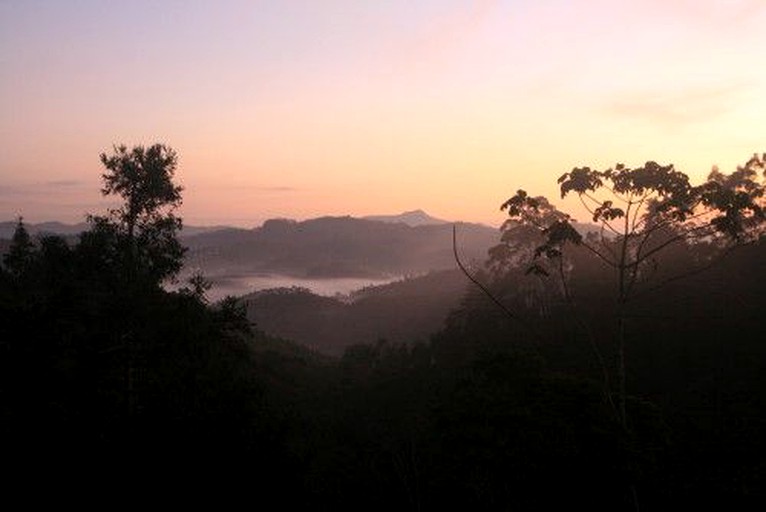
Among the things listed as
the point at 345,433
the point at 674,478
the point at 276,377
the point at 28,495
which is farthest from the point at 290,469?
the point at 276,377

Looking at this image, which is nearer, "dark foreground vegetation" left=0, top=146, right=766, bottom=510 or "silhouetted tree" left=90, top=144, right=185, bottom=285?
"dark foreground vegetation" left=0, top=146, right=766, bottom=510

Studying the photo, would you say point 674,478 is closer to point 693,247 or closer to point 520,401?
point 520,401

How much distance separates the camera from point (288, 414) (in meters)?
24.5

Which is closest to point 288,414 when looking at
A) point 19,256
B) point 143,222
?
point 143,222

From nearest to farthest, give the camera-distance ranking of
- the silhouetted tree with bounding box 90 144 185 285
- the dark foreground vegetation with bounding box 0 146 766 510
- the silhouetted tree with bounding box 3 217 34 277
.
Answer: the dark foreground vegetation with bounding box 0 146 766 510, the silhouetted tree with bounding box 90 144 185 285, the silhouetted tree with bounding box 3 217 34 277

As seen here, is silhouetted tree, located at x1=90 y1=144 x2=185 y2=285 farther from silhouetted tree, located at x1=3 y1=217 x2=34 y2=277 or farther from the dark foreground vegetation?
silhouetted tree, located at x1=3 y1=217 x2=34 y2=277

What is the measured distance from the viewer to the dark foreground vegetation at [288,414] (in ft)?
45.7

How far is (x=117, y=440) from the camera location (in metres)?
18.0

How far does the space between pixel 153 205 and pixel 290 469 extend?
10923 millimetres

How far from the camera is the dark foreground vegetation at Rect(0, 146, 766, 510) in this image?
45.7ft

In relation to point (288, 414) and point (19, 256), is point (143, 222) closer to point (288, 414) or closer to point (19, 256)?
point (288, 414)

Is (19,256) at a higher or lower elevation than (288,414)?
higher

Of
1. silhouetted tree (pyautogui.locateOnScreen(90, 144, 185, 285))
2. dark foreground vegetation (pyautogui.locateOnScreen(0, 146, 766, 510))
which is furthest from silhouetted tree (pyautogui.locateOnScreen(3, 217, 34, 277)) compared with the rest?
silhouetted tree (pyautogui.locateOnScreen(90, 144, 185, 285))

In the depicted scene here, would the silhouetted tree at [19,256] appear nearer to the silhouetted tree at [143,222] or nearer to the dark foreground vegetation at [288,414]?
the dark foreground vegetation at [288,414]
